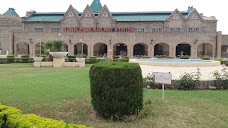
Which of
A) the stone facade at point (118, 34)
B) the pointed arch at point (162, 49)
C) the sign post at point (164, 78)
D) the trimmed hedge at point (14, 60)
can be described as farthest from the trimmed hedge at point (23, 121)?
the pointed arch at point (162, 49)

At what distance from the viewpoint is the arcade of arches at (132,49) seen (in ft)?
154

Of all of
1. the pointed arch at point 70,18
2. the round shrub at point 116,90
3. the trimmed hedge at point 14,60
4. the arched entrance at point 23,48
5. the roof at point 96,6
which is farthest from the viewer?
the roof at point 96,6

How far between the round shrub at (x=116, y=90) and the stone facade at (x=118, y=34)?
3973 centimetres

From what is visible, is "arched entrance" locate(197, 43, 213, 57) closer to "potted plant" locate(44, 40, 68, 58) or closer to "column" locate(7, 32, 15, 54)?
"potted plant" locate(44, 40, 68, 58)

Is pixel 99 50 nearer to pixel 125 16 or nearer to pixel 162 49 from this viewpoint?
pixel 125 16

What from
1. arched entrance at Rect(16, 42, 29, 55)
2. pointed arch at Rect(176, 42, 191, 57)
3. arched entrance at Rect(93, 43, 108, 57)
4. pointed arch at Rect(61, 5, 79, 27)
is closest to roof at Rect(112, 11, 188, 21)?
arched entrance at Rect(93, 43, 108, 57)

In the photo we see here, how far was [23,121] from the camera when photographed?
4.82 meters

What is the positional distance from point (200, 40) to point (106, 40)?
57.2 ft

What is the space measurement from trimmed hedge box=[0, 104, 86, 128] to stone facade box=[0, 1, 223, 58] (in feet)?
134

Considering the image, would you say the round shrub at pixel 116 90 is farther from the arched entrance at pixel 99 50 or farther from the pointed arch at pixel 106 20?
the pointed arch at pixel 106 20

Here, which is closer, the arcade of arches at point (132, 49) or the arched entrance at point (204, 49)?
the arcade of arches at point (132, 49)

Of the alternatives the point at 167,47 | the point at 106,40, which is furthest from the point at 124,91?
the point at 167,47

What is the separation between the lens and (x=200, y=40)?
150 feet

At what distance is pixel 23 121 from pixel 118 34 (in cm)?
4273
